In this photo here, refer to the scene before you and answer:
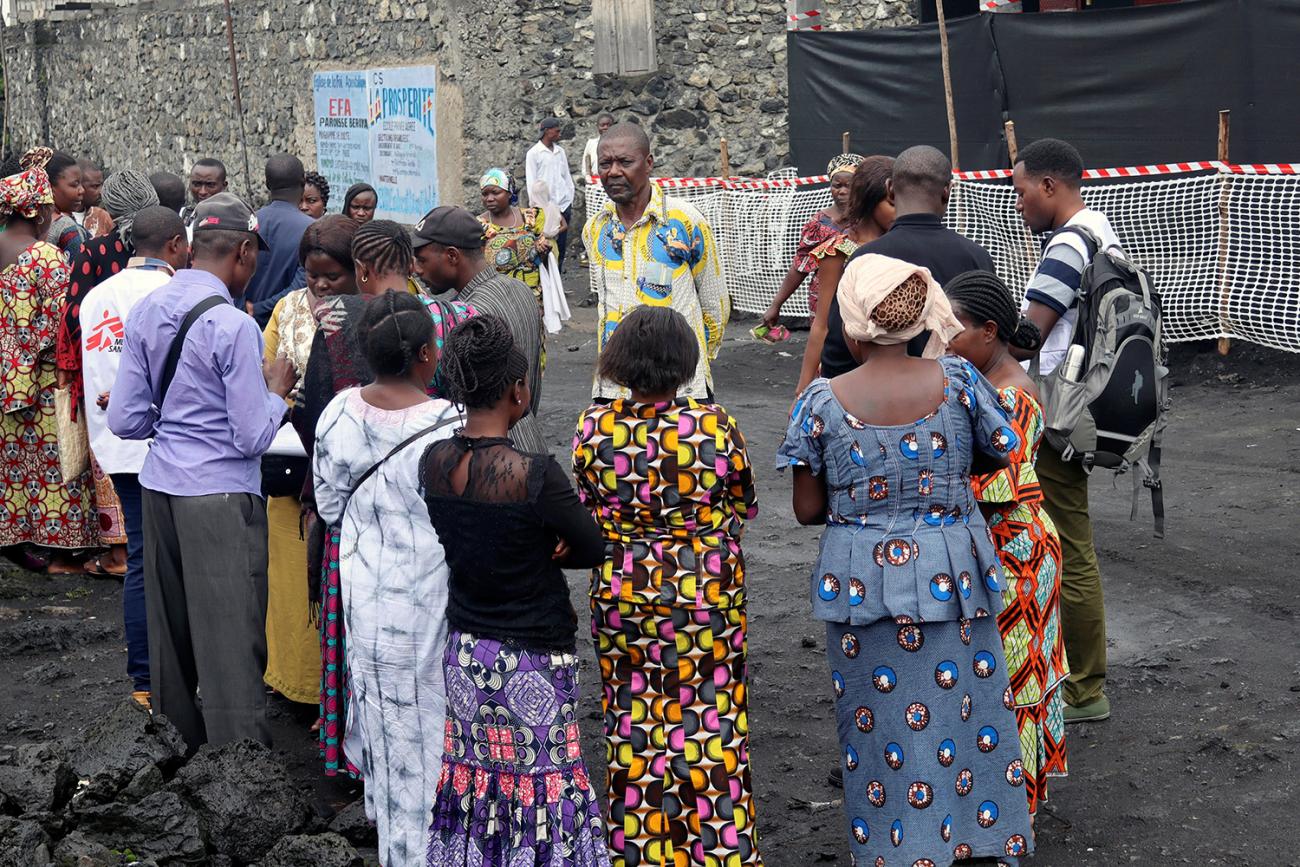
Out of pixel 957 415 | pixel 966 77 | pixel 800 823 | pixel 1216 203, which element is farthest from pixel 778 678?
pixel 966 77

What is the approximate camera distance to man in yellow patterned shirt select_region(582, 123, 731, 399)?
22.2 ft

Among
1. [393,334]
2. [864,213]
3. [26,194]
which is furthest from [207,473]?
[26,194]

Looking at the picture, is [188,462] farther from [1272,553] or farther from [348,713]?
[1272,553]

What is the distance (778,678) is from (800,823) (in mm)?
1247

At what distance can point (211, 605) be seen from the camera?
504 cm

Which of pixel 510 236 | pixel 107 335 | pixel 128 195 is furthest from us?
pixel 510 236

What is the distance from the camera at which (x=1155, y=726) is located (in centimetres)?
544

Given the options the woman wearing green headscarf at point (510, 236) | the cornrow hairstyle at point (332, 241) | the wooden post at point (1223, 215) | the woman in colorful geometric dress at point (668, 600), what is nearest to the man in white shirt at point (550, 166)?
the woman wearing green headscarf at point (510, 236)

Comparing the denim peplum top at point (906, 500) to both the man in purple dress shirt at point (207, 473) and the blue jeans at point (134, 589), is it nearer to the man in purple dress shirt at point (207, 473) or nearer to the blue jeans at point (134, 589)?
the man in purple dress shirt at point (207, 473)

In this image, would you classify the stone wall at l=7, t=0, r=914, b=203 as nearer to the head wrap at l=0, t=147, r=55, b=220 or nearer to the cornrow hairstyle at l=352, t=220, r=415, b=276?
the head wrap at l=0, t=147, r=55, b=220

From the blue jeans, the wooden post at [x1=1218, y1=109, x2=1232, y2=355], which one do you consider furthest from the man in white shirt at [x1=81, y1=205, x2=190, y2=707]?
the wooden post at [x1=1218, y1=109, x2=1232, y2=355]

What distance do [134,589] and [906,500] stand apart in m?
3.35

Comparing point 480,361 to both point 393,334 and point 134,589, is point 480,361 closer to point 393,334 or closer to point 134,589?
point 393,334

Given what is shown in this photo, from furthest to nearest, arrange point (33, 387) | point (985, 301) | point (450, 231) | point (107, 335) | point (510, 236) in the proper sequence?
point (510, 236)
point (33, 387)
point (107, 335)
point (450, 231)
point (985, 301)
